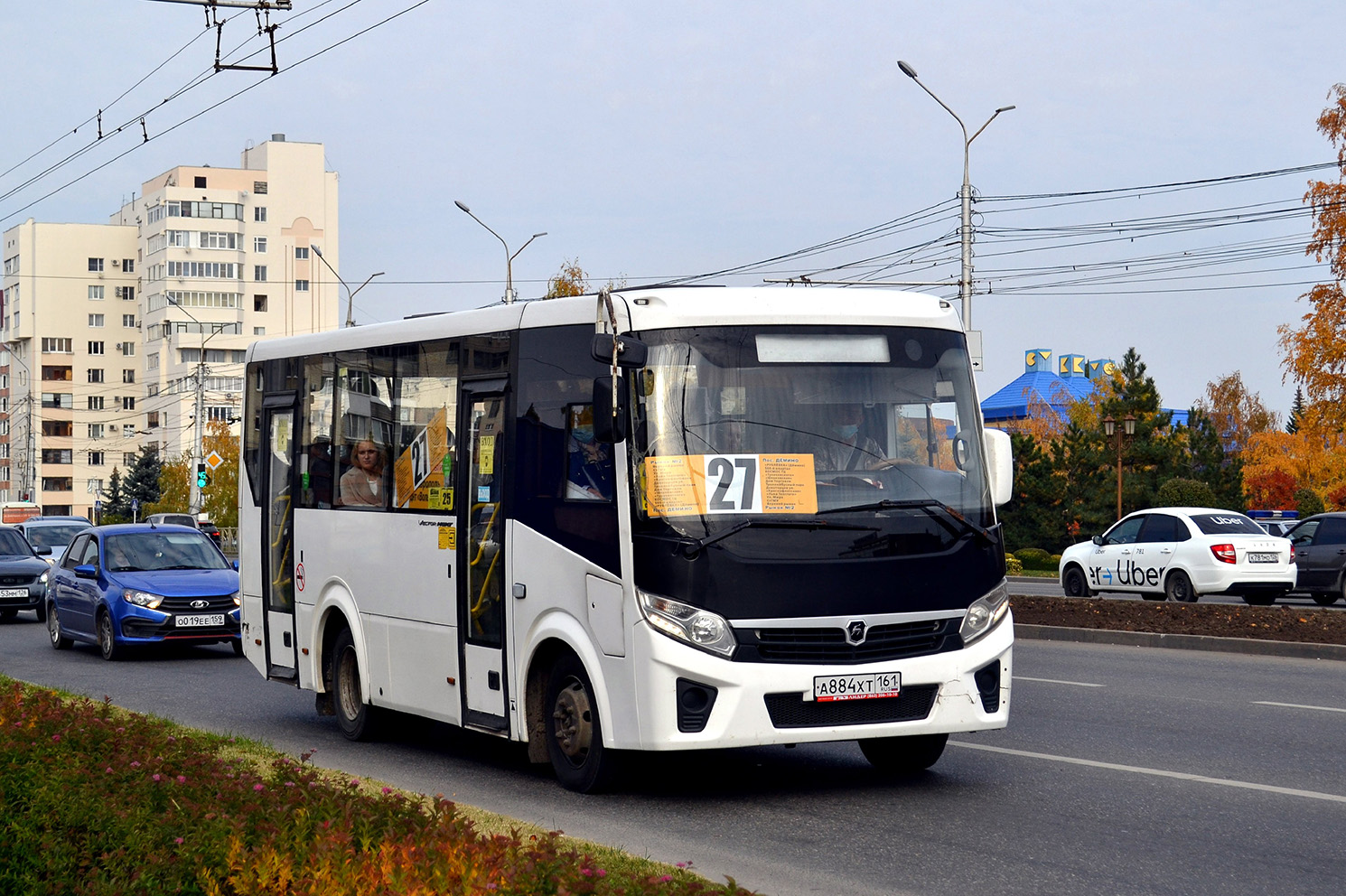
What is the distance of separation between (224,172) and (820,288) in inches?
5010

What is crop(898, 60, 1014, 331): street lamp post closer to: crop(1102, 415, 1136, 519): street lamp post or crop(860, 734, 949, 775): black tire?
crop(1102, 415, 1136, 519): street lamp post

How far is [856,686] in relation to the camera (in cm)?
852

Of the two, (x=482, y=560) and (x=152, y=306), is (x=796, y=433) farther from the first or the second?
(x=152, y=306)

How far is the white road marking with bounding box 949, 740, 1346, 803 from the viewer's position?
29.3ft

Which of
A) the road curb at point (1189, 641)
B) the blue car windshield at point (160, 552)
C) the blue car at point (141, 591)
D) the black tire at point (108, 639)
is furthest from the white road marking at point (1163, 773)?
the blue car windshield at point (160, 552)

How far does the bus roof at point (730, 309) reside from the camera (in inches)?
350

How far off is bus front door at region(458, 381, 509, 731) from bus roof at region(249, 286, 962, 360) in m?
0.49

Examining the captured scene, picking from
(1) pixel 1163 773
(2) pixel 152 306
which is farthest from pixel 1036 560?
(2) pixel 152 306

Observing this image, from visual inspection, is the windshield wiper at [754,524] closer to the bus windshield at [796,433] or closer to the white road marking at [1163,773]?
the bus windshield at [796,433]

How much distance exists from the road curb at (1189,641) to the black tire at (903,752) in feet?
31.8

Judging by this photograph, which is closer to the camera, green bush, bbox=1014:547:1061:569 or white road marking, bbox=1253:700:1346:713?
white road marking, bbox=1253:700:1346:713

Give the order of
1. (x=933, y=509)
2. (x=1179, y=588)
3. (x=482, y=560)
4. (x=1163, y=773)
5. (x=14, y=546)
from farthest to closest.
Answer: (x=14, y=546), (x=1179, y=588), (x=482, y=560), (x=1163, y=773), (x=933, y=509)

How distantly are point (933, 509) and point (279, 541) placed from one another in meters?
5.89

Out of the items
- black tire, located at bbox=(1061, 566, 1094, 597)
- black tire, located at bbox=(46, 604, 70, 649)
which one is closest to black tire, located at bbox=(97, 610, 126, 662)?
black tire, located at bbox=(46, 604, 70, 649)
